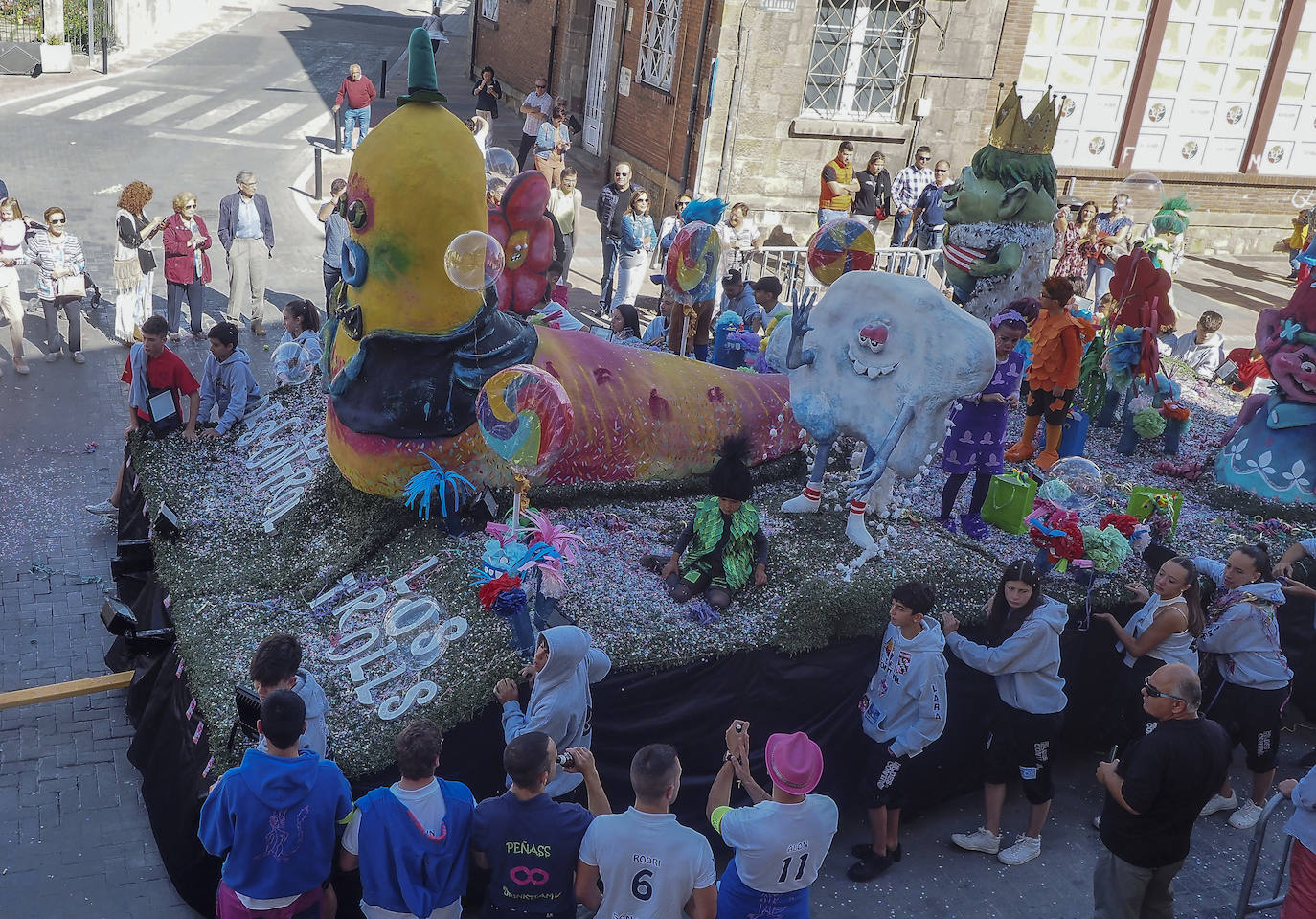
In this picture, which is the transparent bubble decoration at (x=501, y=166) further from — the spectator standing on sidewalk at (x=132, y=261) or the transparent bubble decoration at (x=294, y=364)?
the spectator standing on sidewalk at (x=132, y=261)

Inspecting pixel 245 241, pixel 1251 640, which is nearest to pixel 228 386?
pixel 245 241

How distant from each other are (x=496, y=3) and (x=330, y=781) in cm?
2320

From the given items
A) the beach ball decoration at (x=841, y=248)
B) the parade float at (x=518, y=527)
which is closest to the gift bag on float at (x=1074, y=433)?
the parade float at (x=518, y=527)

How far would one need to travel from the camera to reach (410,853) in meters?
4.01

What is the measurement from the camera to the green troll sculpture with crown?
8523 mm

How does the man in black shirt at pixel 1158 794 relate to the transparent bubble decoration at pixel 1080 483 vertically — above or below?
below

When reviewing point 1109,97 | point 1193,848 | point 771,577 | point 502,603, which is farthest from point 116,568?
point 1109,97

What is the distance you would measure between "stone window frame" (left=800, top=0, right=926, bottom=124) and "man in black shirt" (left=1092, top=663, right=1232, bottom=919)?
1202 centimetres

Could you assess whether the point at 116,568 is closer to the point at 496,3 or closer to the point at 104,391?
the point at 104,391

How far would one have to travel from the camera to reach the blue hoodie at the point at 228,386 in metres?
7.66

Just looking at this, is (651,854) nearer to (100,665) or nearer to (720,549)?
(720,549)

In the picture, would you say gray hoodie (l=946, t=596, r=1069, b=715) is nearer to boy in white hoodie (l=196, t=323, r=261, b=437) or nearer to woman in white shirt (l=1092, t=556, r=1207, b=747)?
woman in white shirt (l=1092, t=556, r=1207, b=747)

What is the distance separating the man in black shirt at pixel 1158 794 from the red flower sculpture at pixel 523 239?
4.00 m

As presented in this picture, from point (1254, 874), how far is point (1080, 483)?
2.12m
